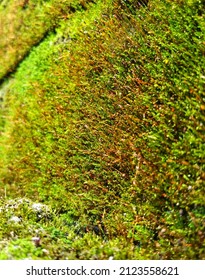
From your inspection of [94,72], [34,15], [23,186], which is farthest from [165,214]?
[34,15]

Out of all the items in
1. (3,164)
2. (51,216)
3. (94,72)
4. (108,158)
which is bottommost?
(3,164)

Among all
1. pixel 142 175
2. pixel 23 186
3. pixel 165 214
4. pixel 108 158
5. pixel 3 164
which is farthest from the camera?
pixel 3 164

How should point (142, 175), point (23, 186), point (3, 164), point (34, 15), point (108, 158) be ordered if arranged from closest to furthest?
point (142, 175) < point (108, 158) < point (23, 186) < point (3, 164) < point (34, 15)

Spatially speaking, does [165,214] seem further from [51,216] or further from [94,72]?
[94,72]

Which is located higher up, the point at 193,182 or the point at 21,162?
the point at 193,182

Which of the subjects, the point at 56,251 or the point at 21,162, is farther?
the point at 21,162

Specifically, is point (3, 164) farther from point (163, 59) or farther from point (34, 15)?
point (163, 59)

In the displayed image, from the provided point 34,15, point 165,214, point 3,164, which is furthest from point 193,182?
point 34,15
